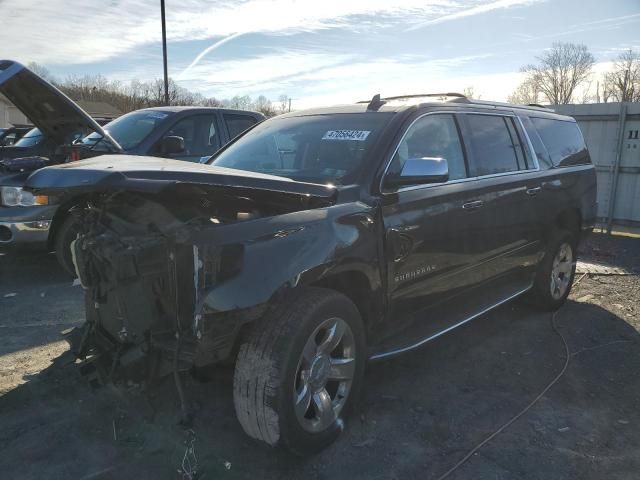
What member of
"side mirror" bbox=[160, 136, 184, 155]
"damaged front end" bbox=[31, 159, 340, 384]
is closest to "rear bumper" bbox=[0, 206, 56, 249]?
"side mirror" bbox=[160, 136, 184, 155]

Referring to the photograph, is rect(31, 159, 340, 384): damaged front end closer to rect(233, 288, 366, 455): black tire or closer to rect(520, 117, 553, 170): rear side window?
rect(233, 288, 366, 455): black tire

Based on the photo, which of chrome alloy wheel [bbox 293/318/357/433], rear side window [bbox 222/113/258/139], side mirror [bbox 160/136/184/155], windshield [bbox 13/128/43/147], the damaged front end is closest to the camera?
the damaged front end

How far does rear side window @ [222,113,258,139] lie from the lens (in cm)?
758

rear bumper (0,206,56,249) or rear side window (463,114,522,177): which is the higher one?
rear side window (463,114,522,177)

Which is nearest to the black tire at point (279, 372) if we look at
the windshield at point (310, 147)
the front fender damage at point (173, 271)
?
the front fender damage at point (173, 271)

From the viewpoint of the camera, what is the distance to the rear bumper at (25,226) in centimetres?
565

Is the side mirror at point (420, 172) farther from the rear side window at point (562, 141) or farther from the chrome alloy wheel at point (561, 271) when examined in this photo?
the chrome alloy wheel at point (561, 271)

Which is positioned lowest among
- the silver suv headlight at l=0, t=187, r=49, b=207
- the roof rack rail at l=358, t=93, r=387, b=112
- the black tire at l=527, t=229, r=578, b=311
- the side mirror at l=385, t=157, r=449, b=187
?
the black tire at l=527, t=229, r=578, b=311

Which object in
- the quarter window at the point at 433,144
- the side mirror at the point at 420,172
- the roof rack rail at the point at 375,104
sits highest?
the roof rack rail at the point at 375,104

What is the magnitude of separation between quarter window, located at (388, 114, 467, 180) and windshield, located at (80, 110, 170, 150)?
4094 mm

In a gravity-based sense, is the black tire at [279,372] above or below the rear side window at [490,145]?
below

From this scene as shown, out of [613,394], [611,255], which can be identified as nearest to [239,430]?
[613,394]

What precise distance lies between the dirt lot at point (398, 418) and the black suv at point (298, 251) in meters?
0.33

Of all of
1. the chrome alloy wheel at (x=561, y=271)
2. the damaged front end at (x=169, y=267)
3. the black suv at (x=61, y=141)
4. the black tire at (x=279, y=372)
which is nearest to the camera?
the damaged front end at (x=169, y=267)
